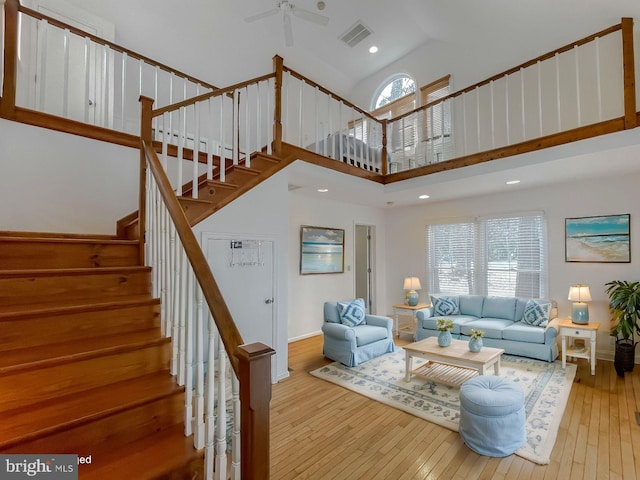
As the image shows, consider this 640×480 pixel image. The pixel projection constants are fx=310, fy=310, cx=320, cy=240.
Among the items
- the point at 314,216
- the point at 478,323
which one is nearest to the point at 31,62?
the point at 314,216

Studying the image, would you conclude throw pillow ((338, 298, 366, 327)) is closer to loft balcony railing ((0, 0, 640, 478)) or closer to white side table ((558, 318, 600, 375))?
loft balcony railing ((0, 0, 640, 478))

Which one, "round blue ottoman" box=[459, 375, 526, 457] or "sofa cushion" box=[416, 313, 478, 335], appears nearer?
"round blue ottoman" box=[459, 375, 526, 457]

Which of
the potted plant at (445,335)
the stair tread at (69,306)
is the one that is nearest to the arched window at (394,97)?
the potted plant at (445,335)

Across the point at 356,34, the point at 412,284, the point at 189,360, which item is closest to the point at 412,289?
the point at 412,284

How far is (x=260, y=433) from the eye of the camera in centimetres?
115

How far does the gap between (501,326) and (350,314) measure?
2191 mm

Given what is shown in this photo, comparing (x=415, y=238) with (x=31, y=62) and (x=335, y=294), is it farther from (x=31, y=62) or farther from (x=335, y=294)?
(x=31, y=62)

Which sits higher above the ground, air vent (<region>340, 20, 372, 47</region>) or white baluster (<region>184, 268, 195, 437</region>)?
air vent (<region>340, 20, 372, 47</region>)

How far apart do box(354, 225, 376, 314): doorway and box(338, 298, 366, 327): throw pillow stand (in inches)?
81.7

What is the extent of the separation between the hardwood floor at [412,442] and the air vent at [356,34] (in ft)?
19.7

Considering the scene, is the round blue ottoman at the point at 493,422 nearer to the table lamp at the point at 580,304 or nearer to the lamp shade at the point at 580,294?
the table lamp at the point at 580,304

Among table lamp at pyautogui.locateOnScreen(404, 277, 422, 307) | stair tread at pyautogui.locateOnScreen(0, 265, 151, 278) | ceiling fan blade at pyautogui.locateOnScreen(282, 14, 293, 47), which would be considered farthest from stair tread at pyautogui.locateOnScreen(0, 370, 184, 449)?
table lamp at pyautogui.locateOnScreen(404, 277, 422, 307)

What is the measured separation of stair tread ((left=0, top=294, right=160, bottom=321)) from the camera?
1573 millimetres

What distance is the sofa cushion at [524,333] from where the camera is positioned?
412cm
